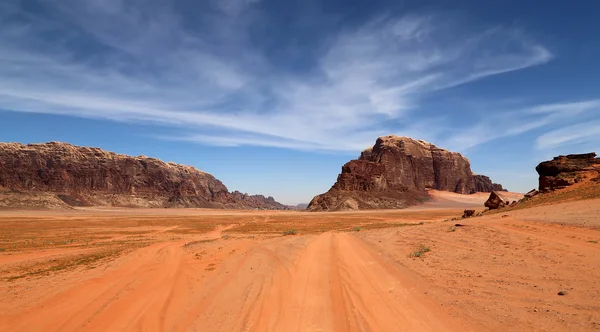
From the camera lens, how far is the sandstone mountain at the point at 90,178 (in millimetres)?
135812

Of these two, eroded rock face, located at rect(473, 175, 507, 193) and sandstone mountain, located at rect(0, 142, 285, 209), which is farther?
eroded rock face, located at rect(473, 175, 507, 193)

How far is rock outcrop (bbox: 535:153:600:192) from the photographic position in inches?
1035

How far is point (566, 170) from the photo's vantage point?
28.3 m

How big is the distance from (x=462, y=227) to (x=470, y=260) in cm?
732

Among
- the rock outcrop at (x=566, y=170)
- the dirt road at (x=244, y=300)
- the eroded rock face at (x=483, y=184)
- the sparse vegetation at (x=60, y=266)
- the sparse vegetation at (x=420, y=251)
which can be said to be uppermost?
the eroded rock face at (x=483, y=184)

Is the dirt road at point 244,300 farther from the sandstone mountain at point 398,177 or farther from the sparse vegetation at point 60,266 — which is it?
the sandstone mountain at point 398,177

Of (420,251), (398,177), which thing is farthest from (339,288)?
(398,177)

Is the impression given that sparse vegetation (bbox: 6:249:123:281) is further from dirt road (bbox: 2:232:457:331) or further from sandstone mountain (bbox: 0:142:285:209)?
sandstone mountain (bbox: 0:142:285:209)

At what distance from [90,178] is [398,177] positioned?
5778 inches

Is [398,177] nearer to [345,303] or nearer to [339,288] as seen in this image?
[339,288]

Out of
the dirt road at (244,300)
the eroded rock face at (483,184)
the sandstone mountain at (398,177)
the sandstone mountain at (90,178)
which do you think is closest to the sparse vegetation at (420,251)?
the dirt road at (244,300)

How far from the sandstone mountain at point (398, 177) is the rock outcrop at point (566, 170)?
71557 millimetres

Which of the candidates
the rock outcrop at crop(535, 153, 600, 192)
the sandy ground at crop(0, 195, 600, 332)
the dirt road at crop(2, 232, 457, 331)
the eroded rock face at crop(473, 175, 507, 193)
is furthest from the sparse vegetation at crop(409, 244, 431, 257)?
the eroded rock face at crop(473, 175, 507, 193)

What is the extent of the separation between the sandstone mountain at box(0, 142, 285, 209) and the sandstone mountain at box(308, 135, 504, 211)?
93.1m
